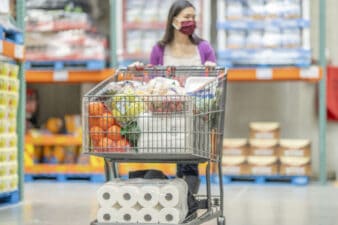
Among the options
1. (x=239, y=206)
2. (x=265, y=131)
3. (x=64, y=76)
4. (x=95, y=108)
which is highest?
(x=64, y=76)

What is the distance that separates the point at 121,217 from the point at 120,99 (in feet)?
2.11

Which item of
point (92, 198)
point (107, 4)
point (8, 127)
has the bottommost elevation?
point (92, 198)

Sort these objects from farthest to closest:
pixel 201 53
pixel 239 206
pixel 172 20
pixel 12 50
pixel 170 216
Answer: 1. pixel 239 206
2. pixel 12 50
3. pixel 201 53
4. pixel 172 20
5. pixel 170 216

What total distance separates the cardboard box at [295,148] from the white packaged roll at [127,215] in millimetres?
4414

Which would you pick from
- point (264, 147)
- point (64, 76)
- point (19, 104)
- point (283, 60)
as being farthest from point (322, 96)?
point (19, 104)

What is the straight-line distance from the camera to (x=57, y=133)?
358 inches

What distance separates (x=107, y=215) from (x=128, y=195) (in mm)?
156

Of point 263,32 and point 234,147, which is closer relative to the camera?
point 263,32

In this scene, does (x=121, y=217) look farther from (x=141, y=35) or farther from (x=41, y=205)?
(x=141, y=35)

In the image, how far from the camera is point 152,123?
3.96 m

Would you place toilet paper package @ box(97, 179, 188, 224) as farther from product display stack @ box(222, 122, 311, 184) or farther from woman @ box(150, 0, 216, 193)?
product display stack @ box(222, 122, 311, 184)

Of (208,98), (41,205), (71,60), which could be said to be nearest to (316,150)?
(71,60)

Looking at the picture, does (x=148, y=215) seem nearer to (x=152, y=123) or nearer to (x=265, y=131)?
(x=152, y=123)

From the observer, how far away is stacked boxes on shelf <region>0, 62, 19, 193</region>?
6.00 meters
